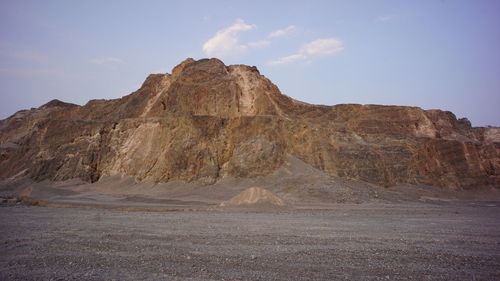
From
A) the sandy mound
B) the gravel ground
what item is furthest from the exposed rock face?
the gravel ground

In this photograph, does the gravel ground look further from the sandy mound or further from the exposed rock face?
the exposed rock face

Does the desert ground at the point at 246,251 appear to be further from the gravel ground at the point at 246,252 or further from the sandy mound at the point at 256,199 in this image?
the sandy mound at the point at 256,199

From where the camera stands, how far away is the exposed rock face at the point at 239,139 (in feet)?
157

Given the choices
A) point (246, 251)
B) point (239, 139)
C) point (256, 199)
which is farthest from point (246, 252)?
point (239, 139)

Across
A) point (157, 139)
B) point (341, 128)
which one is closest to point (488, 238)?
point (341, 128)

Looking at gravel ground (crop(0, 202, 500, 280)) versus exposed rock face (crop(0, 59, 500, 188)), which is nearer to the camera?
gravel ground (crop(0, 202, 500, 280))

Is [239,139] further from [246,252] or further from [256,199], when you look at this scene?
[246,252]

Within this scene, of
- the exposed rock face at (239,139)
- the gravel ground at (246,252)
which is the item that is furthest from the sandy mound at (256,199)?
the exposed rock face at (239,139)

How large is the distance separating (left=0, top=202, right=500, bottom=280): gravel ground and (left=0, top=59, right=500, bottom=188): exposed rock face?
29.8 m

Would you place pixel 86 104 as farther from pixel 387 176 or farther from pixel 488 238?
pixel 488 238

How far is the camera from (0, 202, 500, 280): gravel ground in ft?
28.9

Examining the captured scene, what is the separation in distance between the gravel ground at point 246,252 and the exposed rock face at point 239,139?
29809 mm

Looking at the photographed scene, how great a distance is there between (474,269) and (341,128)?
42.9 metres

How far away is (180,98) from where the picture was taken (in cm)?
5803
